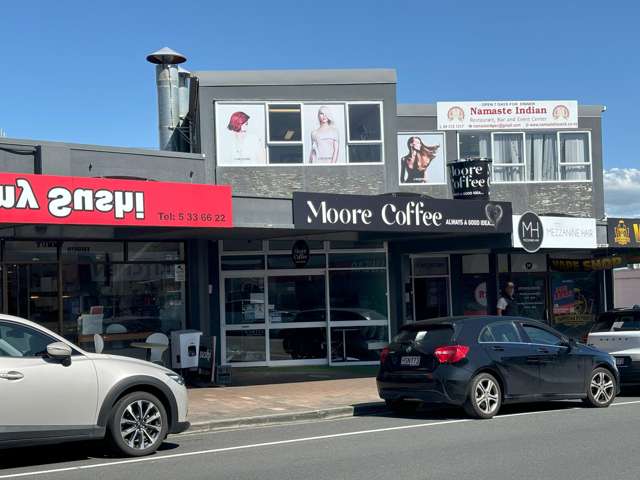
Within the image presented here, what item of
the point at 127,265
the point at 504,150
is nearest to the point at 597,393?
the point at 127,265

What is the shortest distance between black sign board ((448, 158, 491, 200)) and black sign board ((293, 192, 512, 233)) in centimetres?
62

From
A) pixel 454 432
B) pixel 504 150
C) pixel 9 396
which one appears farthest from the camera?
pixel 504 150

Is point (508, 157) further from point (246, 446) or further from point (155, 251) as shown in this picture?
point (246, 446)

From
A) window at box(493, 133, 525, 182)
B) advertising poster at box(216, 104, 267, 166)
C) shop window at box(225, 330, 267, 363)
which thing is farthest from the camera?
window at box(493, 133, 525, 182)

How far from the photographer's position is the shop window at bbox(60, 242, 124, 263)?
1659 centimetres

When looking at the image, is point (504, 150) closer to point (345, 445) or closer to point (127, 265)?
point (127, 265)

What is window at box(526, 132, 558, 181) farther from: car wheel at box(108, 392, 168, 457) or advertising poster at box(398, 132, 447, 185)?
car wheel at box(108, 392, 168, 457)

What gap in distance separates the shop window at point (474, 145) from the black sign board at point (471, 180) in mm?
5953

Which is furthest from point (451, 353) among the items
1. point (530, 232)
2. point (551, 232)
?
point (551, 232)

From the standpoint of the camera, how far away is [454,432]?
433 inches

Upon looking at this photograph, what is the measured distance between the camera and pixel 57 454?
32.3 feet

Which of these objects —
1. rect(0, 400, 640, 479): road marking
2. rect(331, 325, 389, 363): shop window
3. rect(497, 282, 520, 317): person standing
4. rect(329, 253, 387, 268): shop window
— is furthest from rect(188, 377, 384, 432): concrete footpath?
rect(497, 282, 520, 317): person standing

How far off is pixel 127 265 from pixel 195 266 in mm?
1460

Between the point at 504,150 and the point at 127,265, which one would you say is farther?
the point at 504,150
